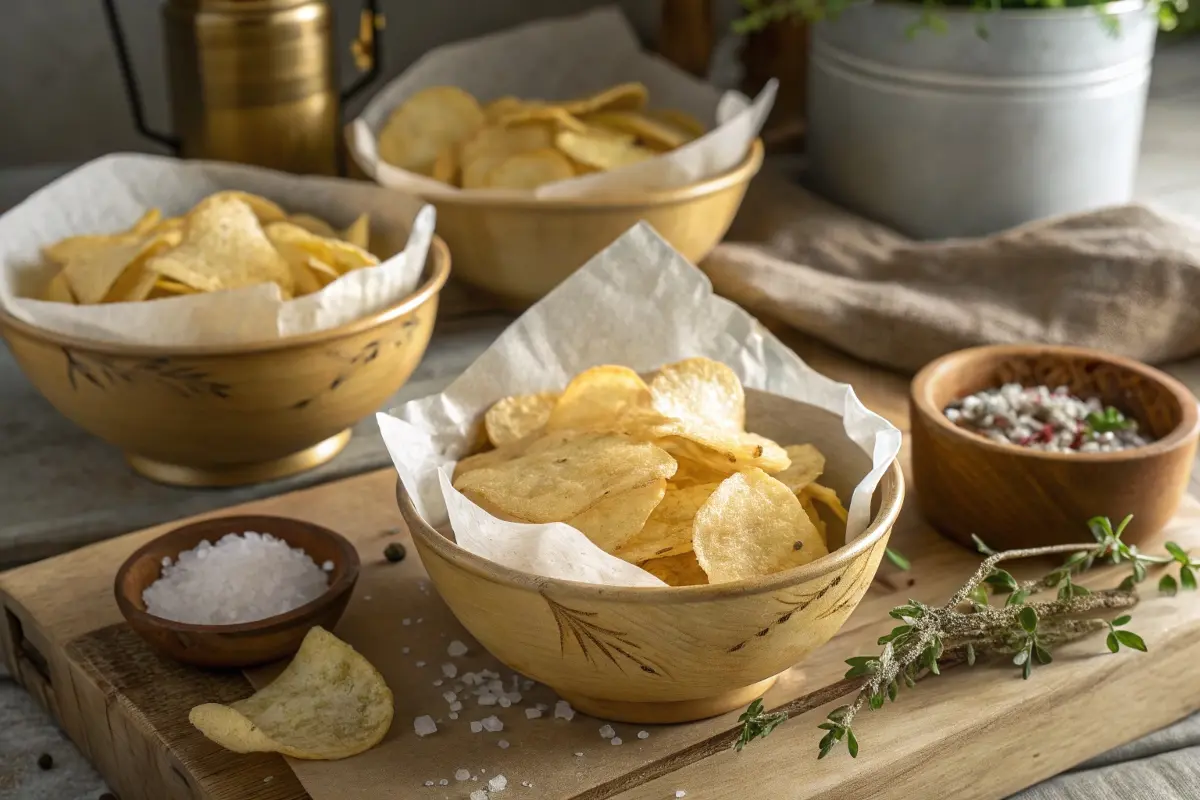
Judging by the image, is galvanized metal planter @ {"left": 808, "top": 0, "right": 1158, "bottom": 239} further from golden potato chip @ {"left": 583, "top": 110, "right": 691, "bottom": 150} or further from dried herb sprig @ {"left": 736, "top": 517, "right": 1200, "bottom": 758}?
dried herb sprig @ {"left": 736, "top": 517, "right": 1200, "bottom": 758}

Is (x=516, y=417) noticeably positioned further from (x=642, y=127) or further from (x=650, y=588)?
(x=642, y=127)

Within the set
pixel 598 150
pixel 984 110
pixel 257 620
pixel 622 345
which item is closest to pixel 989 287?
pixel 984 110

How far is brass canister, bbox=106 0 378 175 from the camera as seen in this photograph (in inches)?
55.7

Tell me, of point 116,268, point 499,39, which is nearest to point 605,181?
point 499,39

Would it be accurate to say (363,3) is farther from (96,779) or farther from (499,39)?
(96,779)

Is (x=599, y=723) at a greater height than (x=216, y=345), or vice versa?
(x=216, y=345)

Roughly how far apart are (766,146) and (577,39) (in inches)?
13.5

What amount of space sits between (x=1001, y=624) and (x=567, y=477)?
0.29 metres

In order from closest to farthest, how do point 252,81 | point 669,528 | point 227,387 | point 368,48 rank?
point 669,528 → point 227,387 → point 252,81 → point 368,48

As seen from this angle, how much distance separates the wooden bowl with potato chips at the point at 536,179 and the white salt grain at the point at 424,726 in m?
0.63

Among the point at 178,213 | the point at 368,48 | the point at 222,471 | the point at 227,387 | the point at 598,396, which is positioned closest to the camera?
the point at 598,396

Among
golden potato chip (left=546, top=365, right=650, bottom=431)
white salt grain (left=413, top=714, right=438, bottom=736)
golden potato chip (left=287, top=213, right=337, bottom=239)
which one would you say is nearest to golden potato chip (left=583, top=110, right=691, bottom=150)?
golden potato chip (left=287, top=213, right=337, bottom=239)

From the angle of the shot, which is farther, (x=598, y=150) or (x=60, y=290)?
(x=598, y=150)

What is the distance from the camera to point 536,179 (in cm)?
139
